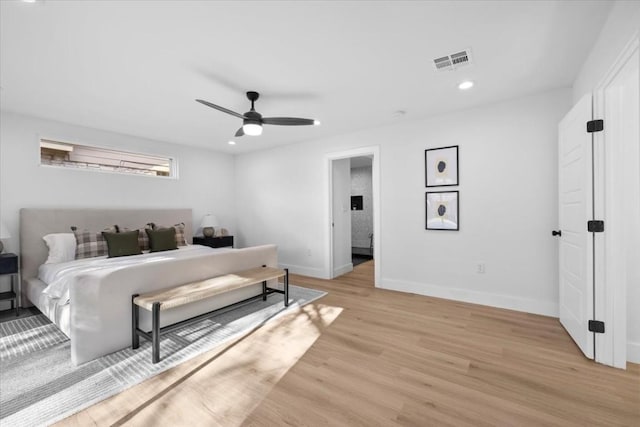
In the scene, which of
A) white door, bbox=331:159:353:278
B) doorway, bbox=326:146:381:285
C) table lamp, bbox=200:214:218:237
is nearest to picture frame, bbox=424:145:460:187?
doorway, bbox=326:146:381:285

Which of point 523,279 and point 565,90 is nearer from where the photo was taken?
Result: point 565,90

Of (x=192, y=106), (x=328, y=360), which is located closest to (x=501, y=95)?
(x=328, y=360)

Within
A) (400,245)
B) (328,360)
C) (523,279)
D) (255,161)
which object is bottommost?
(328,360)

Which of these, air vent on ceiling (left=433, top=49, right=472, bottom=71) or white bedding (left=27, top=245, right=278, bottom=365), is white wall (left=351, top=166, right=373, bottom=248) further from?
air vent on ceiling (left=433, top=49, right=472, bottom=71)

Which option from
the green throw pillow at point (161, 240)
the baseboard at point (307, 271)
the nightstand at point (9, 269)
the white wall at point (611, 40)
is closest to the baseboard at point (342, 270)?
the baseboard at point (307, 271)

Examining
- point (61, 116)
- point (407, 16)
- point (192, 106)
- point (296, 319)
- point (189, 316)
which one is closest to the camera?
point (407, 16)

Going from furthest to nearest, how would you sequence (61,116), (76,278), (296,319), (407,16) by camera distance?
(61,116) → (296,319) → (76,278) → (407,16)

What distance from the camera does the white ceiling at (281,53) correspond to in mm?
1845

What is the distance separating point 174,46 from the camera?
2213 millimetres

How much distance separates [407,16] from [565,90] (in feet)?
7.72

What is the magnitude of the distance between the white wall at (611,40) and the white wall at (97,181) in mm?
5730

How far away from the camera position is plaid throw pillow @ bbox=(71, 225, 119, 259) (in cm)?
371

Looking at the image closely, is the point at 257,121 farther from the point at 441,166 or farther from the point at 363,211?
the point at 363,211

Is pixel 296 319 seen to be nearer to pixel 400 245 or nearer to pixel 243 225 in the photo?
pixel 400 245
